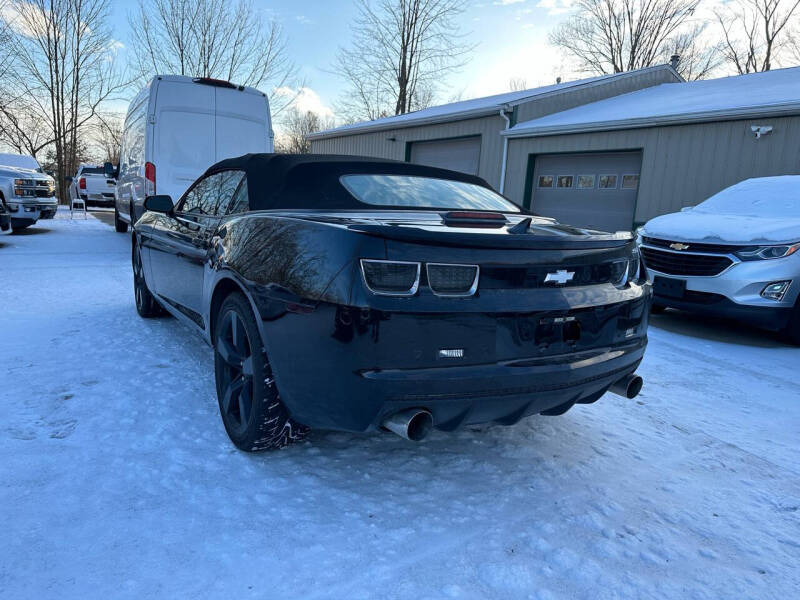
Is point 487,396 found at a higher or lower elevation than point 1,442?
higher

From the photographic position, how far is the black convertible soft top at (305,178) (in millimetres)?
2664

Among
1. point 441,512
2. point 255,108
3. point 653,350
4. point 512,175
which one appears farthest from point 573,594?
point 512,175

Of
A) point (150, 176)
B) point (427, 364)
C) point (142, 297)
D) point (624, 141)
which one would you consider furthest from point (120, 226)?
point (427, 364)

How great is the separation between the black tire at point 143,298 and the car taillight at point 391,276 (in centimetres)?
346

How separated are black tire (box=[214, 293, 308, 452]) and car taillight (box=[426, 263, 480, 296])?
0.84m

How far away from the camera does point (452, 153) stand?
1606cm

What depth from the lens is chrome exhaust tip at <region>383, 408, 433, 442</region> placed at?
1.90 metres

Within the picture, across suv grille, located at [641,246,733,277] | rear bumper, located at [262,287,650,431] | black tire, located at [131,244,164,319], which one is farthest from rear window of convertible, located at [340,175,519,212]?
black tire, located at [131,244,164,319]

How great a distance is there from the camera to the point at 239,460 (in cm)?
244

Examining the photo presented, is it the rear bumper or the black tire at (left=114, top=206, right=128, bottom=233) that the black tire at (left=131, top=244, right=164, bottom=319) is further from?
the black tire at (left=114, top=206, right=128, bottom=233)

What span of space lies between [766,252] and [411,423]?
4.68m

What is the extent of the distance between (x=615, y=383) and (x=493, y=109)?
41.5ft

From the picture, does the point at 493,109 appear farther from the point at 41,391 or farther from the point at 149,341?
the point at 41,391

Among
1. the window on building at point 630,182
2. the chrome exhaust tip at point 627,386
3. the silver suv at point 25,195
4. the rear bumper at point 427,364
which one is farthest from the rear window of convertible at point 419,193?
the silver suv at point 25,195
